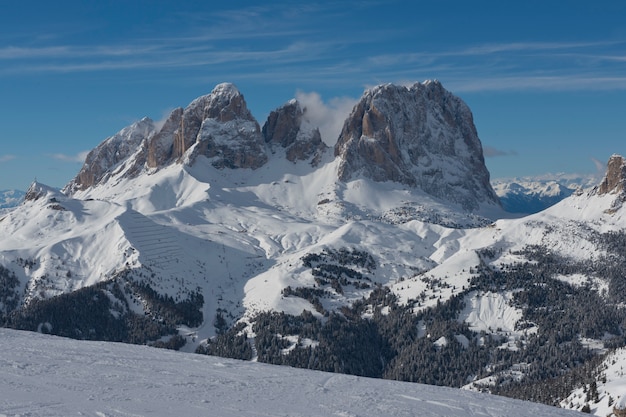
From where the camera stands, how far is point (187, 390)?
72.8 m

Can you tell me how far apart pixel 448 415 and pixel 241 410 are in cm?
2148

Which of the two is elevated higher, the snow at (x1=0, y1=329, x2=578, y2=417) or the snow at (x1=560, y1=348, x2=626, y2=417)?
the snow at (x1=0, y1=329, x2=578, y2=417)

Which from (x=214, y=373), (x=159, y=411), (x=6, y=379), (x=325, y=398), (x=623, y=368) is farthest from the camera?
(x=623, y=368)

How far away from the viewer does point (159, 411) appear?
6325 centimetres

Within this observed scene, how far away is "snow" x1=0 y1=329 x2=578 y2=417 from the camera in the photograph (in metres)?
63.8

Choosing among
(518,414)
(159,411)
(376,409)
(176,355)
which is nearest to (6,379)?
(159,411)

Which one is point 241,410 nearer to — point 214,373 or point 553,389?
point 214,373

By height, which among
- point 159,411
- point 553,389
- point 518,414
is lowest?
point 553,389

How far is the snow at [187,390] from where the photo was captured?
63750mm

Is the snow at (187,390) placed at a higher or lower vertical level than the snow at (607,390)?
higher

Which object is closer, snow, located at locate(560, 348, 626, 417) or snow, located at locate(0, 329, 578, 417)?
snow, located at locate(0, 329, 578, 417)

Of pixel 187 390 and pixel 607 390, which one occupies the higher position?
pixel 187 390

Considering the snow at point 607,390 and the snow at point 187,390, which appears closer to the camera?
the snow at point 187,390

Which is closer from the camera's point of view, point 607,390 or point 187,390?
point 187,390
